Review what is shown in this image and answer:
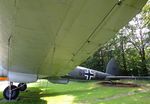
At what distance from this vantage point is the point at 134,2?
7.84 feet

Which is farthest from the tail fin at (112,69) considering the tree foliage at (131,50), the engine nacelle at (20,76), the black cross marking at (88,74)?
the engine nacelle at (20,76)

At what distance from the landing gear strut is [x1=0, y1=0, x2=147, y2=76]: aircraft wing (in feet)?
14.1

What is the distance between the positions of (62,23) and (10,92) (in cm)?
627

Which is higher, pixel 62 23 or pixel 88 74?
pixel 62 23

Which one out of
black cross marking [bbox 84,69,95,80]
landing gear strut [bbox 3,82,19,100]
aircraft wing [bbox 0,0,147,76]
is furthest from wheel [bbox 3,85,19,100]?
black cross marking [bbox 84,69,95,80]

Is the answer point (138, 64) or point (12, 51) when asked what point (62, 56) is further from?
point (138, 64)

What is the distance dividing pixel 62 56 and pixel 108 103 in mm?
3565

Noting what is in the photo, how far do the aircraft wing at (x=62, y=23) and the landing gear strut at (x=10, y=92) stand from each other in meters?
4.30

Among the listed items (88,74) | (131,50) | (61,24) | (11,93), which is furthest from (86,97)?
(131,50)

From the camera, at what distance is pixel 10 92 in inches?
334

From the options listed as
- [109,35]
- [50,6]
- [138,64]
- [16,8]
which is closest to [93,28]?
[109,35]

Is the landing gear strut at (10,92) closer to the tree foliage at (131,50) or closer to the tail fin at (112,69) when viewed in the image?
the tail fin at (112,69)

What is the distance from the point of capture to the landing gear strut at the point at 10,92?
8407mm

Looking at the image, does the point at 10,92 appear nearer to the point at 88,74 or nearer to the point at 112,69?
the point at 88,74
